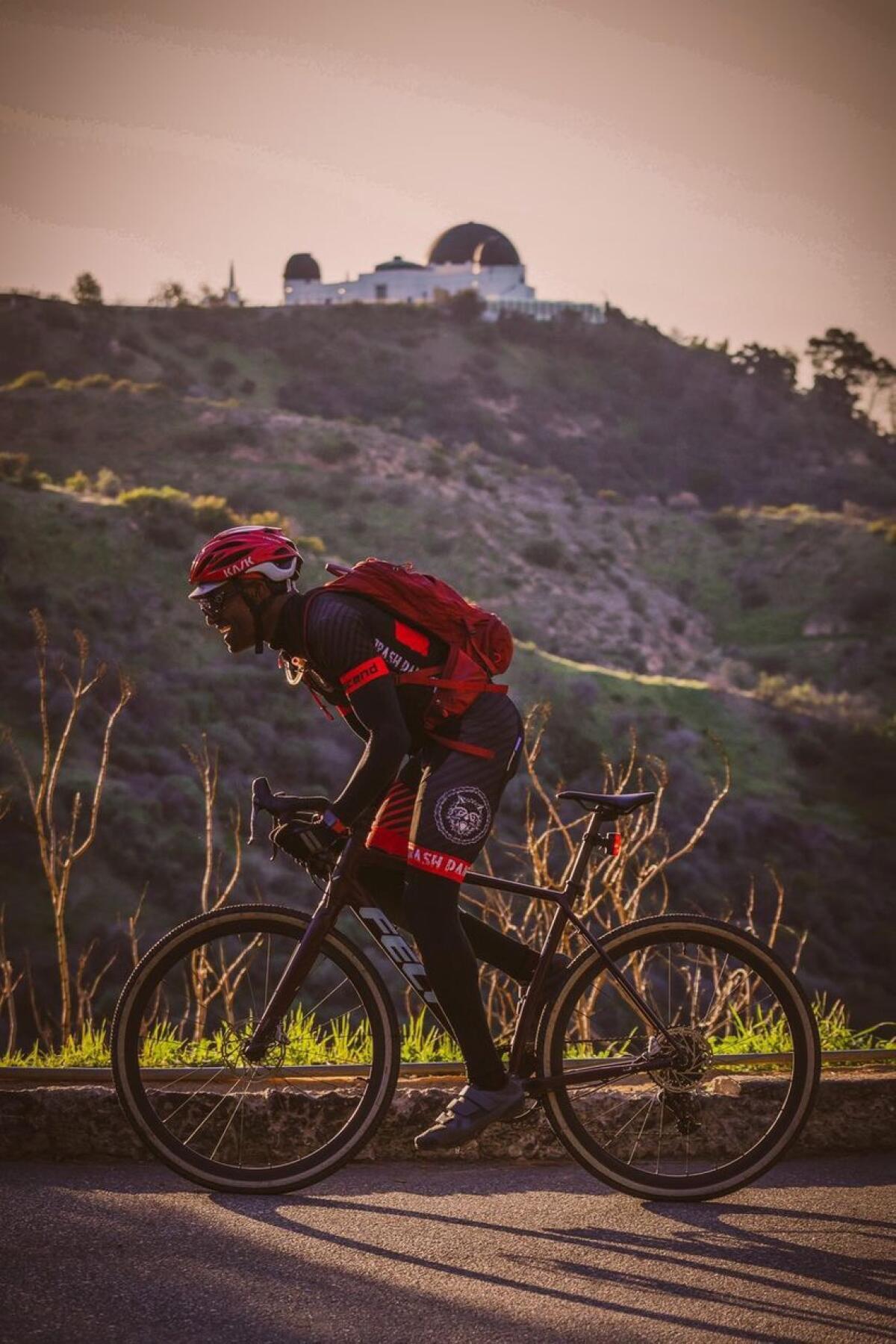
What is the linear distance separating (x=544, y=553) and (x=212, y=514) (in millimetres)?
19482

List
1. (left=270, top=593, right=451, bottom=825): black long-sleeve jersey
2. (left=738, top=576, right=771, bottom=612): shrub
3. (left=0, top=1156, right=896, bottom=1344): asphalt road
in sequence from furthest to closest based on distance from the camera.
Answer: (left=738, top=576, right=771, bottom=612): shrub < (left=270, top=593, right=451, bottom=825): black long-sleeve jersey < (left=0, top=1156, right=896, bottom=1344): asphalt road

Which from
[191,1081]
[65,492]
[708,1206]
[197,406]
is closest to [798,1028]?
[708,1206]

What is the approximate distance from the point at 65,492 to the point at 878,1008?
31.3 metres

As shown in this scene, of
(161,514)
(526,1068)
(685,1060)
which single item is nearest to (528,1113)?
(526,1068)

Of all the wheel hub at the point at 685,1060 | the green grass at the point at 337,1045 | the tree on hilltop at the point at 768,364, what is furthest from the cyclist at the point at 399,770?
the tree on hilltop at the point at 768,364

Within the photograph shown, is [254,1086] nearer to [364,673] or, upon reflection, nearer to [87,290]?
[364,673]

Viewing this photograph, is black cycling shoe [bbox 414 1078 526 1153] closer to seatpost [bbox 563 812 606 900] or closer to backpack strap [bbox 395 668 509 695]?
seatpost [bbox 563 812 606 900]

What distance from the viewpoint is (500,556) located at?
6688cm

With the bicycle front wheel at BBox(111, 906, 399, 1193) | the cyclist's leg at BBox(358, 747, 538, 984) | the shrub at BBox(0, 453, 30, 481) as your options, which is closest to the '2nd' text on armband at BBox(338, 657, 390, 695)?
the cyclist's leg at BBox(358, 747, 538, 984)

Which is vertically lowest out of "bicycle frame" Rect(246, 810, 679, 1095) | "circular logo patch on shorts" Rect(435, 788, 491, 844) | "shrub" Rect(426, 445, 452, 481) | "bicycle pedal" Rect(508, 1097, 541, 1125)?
"bicycle pedal" Rect(508, 1097, 541, 1125)

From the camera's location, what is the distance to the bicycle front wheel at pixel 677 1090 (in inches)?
169

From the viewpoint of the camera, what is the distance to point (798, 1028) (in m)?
4.29

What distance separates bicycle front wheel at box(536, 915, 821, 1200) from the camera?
14.1ft

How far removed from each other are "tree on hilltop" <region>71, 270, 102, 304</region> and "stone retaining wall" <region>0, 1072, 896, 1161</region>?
93.3m
